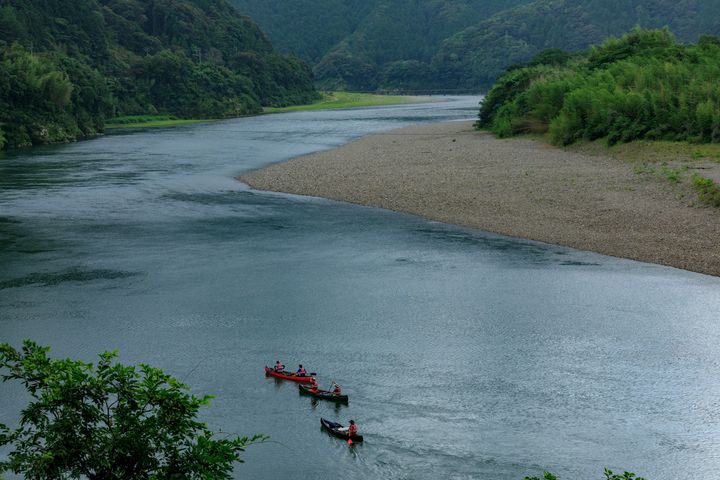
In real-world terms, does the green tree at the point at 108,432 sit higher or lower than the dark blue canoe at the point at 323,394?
higher

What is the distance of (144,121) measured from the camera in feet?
422

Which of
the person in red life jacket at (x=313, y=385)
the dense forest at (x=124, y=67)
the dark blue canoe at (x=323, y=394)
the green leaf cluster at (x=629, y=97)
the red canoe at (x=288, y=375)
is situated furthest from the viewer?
the dense forest at (x=124, y=67)

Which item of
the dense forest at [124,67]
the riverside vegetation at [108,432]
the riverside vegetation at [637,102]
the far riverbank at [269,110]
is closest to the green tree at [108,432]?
the riverside vegetation at [108,432]

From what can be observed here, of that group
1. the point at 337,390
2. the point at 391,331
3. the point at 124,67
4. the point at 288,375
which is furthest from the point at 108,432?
the point at 124,67

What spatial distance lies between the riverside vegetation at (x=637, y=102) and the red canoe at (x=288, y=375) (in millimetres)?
24074

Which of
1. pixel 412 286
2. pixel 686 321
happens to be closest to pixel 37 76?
pixel 412 286

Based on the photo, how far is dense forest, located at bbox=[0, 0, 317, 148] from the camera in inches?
3595

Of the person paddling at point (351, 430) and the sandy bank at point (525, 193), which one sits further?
the sandy bank at point (525, 193)

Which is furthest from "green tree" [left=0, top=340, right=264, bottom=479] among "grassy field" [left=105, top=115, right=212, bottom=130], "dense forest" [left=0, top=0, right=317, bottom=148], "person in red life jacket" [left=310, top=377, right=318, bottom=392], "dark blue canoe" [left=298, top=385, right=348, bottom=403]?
"grassy field" [left=105, top=115, right=212, bottom=130]

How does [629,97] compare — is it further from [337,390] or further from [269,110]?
[269,110]

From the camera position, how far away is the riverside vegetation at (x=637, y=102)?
4888 cm

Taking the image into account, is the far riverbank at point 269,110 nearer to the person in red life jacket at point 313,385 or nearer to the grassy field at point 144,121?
the grassy field at point 144,121

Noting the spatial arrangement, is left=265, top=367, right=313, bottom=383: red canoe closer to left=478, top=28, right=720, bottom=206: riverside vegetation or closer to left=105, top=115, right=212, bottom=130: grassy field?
left=478, top=28, right=720, bottom=206: riverside vegetation

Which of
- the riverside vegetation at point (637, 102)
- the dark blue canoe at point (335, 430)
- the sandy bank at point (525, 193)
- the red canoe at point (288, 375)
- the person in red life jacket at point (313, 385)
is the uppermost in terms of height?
the riverside vegetation at point (637, 102)
